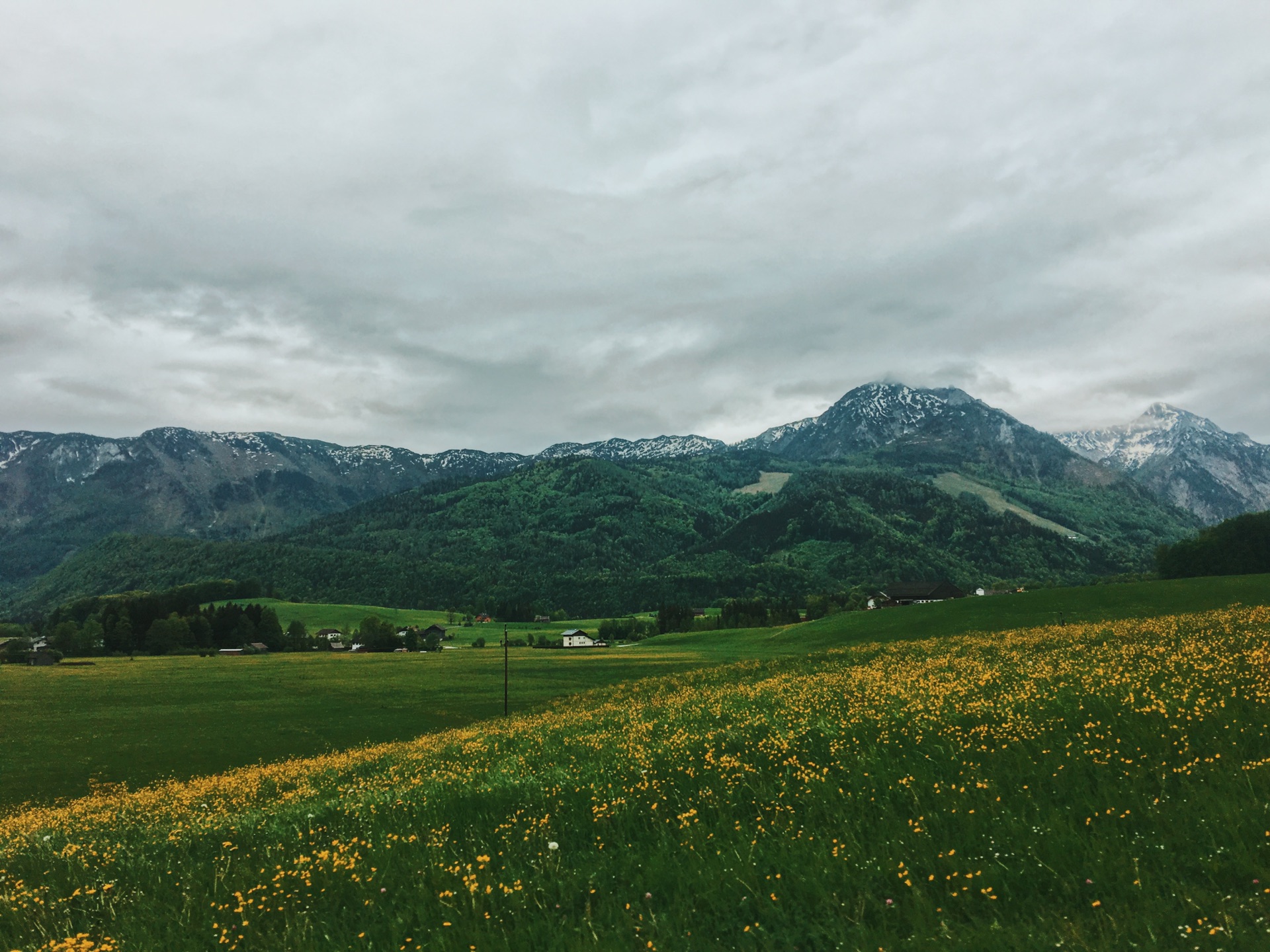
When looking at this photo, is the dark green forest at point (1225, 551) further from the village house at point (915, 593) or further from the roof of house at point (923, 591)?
the village house at point (915, 593)

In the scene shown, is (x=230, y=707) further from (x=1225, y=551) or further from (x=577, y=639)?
(x=1225, y=551)

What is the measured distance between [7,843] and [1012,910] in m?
19.1

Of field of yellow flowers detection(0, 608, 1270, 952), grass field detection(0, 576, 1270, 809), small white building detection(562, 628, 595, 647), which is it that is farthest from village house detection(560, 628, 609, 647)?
field of yellow flowers detection(0, 608, 1270, 952)

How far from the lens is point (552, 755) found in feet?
54.2

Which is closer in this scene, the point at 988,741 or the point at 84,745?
the point at 988,741

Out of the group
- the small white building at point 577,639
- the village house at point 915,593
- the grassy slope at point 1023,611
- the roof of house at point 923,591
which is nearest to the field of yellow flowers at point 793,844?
the grassy slope at point 1023,611

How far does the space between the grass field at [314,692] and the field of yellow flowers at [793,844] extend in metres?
31.0

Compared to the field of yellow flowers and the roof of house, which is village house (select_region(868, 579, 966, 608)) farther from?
the field of yellow flowers

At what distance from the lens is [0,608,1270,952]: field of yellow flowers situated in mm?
5953

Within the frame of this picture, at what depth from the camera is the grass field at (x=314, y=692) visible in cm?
4178

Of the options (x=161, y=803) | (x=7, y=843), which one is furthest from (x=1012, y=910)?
(x=161, y=803)

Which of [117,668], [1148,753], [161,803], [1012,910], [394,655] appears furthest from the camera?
[394,655]

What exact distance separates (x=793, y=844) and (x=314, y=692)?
82.1 metres

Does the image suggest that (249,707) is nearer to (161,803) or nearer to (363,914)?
(161,803)
